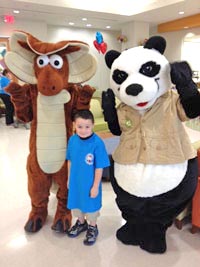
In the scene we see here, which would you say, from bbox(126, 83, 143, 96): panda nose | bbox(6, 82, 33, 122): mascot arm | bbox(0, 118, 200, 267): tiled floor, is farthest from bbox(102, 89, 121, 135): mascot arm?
bbox(0, 118, 200, 267): tiled floor

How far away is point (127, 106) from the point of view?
1710 mm

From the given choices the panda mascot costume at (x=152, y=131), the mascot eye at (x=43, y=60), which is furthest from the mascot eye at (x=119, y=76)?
the mascot eye at (x=43, y=60)

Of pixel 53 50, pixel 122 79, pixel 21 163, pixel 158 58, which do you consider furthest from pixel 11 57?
pixel 21 163

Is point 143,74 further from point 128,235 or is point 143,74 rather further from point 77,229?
point 77,229

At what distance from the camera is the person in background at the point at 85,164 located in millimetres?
1718

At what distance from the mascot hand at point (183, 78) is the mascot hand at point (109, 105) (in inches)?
16.2

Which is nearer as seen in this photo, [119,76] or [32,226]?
[119,76]

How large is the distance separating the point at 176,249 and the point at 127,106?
1054 millimetres

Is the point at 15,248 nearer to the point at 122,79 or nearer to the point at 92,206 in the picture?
the point at 92,206

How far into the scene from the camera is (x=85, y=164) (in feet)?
5.70

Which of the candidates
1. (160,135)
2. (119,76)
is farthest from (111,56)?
(160,135)

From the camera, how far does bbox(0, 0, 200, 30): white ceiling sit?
5805 mm

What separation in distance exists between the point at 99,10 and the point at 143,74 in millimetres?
5500

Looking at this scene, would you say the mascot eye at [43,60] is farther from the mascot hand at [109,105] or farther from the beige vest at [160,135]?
the beige vest at [160,135]
